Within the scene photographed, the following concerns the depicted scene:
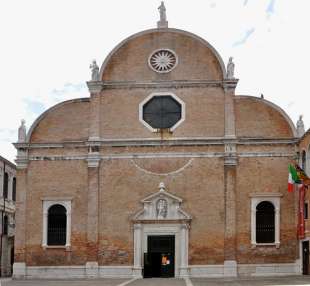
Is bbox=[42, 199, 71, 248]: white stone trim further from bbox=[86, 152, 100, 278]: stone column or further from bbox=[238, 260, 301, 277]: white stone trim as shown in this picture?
bbox=[238, 260, 301, 277]: white stone trim

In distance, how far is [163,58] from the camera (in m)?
35.8

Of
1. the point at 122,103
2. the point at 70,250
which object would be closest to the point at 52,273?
the point at 70,250

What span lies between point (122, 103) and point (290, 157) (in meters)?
9.12

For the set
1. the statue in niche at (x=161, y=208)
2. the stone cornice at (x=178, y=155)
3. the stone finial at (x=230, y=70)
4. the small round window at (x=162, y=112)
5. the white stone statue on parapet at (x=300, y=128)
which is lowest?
the statue in niche at (x=161, y=208)

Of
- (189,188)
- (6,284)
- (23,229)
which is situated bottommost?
(6,284)

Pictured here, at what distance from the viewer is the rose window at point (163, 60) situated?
3566cm

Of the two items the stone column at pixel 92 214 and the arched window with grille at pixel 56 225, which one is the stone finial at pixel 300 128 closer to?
the stone column at pixel 92 214

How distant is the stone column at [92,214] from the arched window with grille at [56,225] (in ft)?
4.75

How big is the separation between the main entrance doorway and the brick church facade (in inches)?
2.8

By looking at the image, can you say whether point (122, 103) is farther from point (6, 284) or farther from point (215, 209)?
point (6, 284)

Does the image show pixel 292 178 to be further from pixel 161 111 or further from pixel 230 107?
pixel 161 111

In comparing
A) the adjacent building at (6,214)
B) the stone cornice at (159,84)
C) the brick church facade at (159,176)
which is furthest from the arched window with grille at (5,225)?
the stone cornice at (159,84)

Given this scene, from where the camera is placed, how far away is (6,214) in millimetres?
44500

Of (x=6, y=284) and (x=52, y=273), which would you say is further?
(x=52, y=273)
